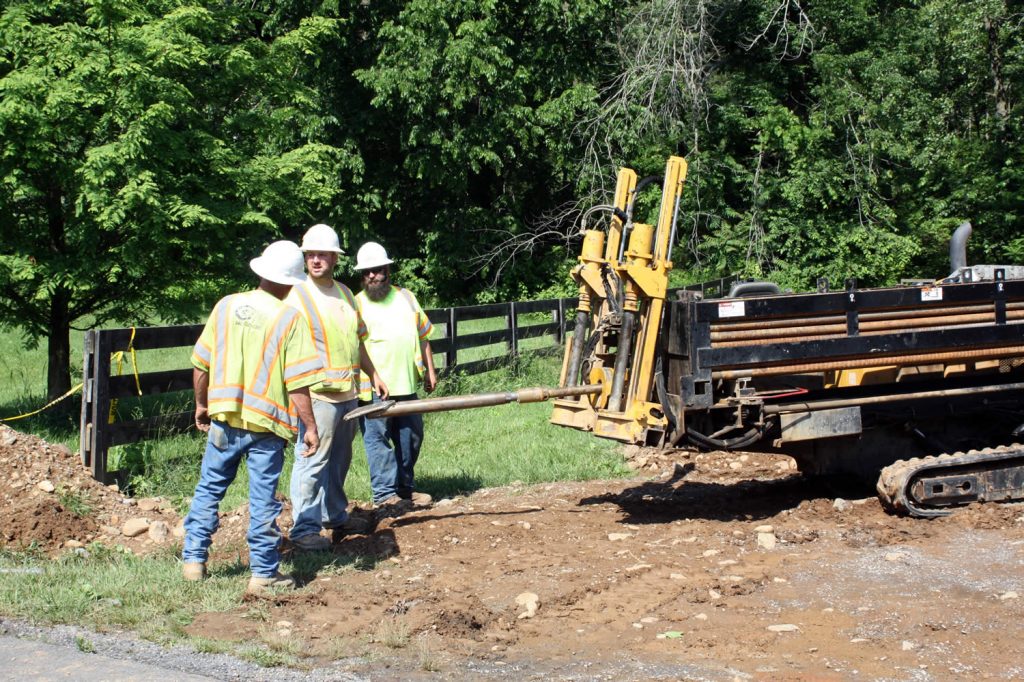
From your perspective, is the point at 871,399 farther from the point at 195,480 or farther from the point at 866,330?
the point at 195,480

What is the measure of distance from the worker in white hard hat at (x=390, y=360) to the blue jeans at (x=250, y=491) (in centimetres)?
181

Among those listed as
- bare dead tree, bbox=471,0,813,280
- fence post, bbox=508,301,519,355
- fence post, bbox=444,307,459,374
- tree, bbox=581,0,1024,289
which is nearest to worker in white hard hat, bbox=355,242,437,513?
fence post, bbox=444,307,459,374

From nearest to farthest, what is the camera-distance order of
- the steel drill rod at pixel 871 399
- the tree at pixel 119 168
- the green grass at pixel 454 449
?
1. the steel drill rod at pixel 871 399
2. the green grass at pixel 454 449
3. the tree at pixel 119 168

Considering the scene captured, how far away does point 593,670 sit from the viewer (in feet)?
15.8

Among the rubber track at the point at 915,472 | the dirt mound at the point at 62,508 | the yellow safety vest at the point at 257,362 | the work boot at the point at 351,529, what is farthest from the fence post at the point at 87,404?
the rubber track at the point at 915,472

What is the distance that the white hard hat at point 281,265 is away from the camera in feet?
19.9

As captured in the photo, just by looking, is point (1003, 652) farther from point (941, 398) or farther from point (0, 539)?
point (0, 539)

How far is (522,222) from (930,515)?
2034cm

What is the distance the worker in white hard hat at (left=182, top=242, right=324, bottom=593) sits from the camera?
234 inches

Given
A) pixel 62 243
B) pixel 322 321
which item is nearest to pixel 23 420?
pixel 62 243

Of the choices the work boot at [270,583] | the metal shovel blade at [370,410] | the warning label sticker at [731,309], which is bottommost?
the work boot at [270,583]

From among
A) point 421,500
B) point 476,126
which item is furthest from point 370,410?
point 476,126

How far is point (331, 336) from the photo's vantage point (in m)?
6.96

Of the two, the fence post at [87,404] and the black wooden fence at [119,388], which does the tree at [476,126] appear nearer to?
the black wooden fence at [119,388]
